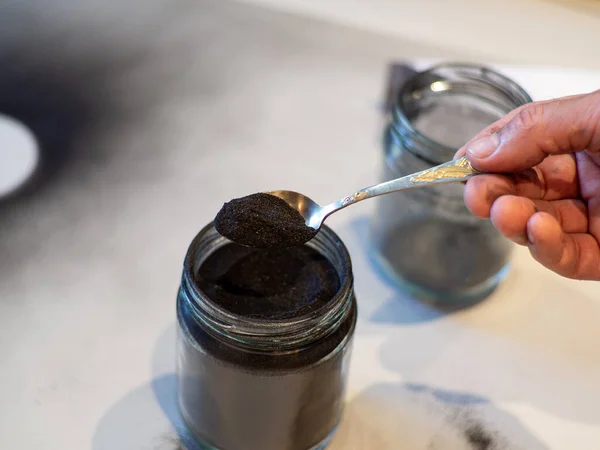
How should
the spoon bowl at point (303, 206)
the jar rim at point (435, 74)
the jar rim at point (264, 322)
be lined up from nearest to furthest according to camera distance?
the jar rim at point (264, 322), the spoon bowl at point (303, 206), the jar rim at point (435, 74)

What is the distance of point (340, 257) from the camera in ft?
2.30

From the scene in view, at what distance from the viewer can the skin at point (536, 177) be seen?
0.66 metres

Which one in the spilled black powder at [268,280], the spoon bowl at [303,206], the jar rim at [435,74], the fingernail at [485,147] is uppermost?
the fingernail at [485,147]

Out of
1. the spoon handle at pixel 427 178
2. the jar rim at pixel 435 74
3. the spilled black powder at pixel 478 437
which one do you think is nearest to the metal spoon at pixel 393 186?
the spoon handle at pixel 427 178

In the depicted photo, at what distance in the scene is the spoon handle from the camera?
2.27ft

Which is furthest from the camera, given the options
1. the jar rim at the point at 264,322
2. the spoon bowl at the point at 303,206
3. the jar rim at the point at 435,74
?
the jar rim at the point at 435,74

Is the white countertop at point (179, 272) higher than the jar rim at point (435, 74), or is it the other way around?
the jar rim at point (435, 74)

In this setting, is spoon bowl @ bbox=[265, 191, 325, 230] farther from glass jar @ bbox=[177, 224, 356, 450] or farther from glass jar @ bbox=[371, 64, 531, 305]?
glass jar @ bbox=[371, 64, 531, 305]

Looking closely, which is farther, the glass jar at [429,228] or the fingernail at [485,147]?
the glass jar at [429,228]

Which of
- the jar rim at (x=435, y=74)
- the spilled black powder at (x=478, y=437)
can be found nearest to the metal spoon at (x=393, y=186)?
the jar rim at (x=435, y=74)

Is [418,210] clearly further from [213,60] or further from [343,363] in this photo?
[213,60]

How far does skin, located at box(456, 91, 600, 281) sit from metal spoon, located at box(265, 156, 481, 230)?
15mm

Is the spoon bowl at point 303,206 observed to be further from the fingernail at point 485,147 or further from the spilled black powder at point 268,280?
the fingernail at point 485,147

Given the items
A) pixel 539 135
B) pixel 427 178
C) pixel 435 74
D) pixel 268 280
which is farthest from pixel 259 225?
pixel 435 74
